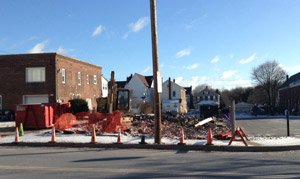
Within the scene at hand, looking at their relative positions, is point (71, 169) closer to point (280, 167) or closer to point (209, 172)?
point (209, 172)

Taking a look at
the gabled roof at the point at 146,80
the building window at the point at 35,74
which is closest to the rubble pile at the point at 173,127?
the building window at the point at 35,74

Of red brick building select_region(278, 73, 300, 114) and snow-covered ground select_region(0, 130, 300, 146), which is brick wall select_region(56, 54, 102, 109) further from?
red brick building select_region(278, 73, 300, 114)

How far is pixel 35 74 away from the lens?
Result: 101 feet

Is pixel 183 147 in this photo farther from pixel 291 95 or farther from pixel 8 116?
pixel 291 95

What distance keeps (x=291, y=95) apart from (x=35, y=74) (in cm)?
4554

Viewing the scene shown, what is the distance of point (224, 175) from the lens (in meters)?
7.08

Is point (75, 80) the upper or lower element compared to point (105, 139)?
upper

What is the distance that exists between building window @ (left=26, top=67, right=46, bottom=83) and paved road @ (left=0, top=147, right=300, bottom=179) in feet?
68.3

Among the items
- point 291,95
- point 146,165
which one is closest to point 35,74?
point 146,165

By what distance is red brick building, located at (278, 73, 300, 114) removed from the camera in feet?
167

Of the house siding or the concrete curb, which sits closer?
the concrete curb

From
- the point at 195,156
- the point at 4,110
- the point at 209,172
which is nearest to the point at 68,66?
the point at 4,110

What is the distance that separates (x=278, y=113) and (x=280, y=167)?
42.9m

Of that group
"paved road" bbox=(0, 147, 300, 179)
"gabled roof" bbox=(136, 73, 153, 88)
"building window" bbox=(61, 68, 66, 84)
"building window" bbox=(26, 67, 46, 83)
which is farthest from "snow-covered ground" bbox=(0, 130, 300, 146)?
"gabled roof" bbox=(136, 73, 153, 88)
